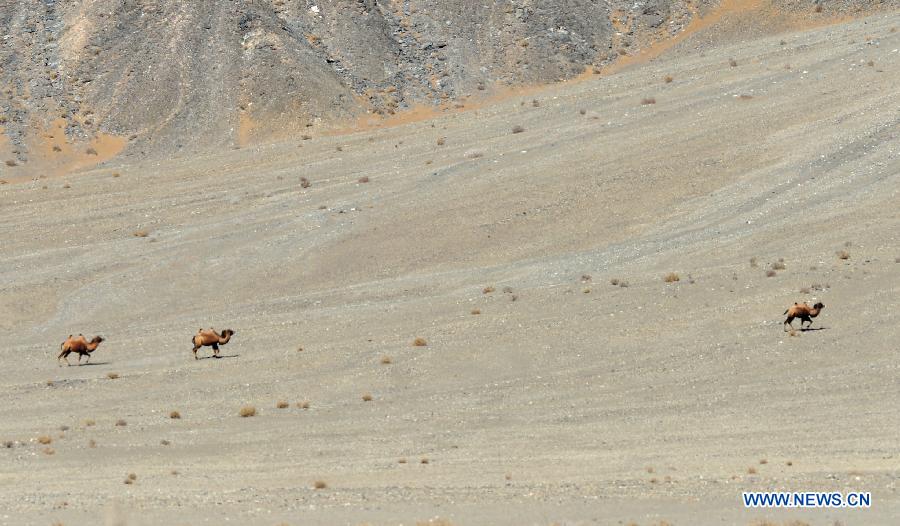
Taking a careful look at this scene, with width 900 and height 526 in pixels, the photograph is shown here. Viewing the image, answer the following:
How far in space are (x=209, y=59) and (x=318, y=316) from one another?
30.4 meters

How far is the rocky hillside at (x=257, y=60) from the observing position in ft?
215

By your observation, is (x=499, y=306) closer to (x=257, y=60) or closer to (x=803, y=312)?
(x=803, y=312)

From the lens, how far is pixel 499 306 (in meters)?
40.3

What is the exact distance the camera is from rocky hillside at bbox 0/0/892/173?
6550 cm

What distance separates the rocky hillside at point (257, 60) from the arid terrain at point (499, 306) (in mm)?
1421

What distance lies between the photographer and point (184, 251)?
1987 inches

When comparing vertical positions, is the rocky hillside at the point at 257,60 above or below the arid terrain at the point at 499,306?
above

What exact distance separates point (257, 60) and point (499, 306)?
31.5 meters

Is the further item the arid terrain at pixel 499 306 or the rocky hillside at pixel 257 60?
the rocky hillside at pixel 257 60

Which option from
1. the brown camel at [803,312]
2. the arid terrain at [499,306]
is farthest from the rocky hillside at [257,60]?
the brown camel at [803,312]

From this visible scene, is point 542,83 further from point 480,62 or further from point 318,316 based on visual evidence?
point 318,316

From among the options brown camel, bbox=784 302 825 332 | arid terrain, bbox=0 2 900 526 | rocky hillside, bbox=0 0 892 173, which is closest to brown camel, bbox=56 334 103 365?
arid terrain, bbox=0 2 900 526

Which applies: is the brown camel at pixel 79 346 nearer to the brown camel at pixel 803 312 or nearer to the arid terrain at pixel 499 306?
the arid terrain at pixel 499 306

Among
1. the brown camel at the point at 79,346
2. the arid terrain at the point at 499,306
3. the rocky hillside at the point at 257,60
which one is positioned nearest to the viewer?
the arid terrain at the point at 499,306
